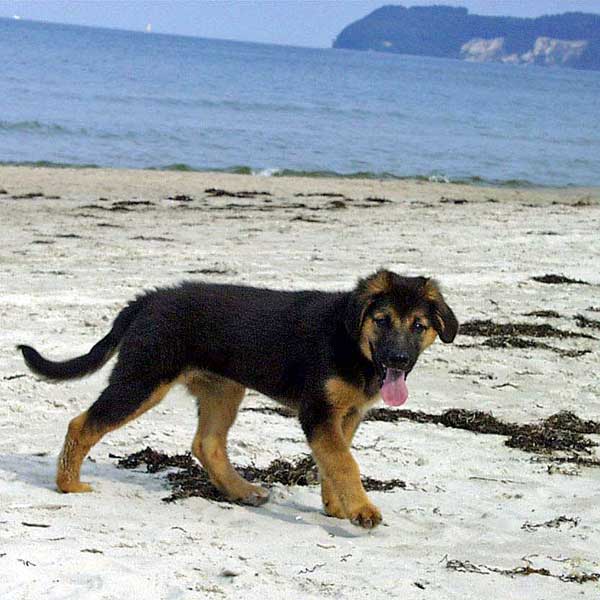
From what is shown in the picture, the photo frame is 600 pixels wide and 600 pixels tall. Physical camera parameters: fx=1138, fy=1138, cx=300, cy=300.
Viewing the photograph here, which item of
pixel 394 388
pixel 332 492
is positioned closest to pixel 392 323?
pixel 394 388

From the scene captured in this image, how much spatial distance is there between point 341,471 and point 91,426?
3.88 feet

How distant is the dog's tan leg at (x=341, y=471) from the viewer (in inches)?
A: 187

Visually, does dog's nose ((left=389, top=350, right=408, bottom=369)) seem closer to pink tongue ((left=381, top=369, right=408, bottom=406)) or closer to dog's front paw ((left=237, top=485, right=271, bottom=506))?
pink tongue ((left=381, top=369, right=408, bottom=406))

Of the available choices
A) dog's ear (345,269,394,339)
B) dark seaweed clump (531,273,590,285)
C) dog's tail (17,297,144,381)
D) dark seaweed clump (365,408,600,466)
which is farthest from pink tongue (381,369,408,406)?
dark seaweed clump (531,273,590,285)

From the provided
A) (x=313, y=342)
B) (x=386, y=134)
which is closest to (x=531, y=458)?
(x=313, y=342)

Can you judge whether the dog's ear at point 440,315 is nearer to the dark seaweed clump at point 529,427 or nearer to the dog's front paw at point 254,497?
the dog's front paw at point 254,497

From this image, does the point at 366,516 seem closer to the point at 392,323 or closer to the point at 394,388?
the point at 394,388

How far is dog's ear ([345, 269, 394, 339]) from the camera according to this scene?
4.87 metres

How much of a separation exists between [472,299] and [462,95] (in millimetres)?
71566

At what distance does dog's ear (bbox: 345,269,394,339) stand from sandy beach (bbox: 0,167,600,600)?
34.9 inches

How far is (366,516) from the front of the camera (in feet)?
15.5

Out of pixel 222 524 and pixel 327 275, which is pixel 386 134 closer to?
pixel 327 275

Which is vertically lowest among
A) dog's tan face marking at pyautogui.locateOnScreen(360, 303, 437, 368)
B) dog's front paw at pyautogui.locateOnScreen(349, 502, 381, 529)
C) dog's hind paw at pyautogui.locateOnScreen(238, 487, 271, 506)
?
dog's hind paw at pyautogui.locateOnScreen(238, 487, 271, 506)

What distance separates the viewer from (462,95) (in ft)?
260
